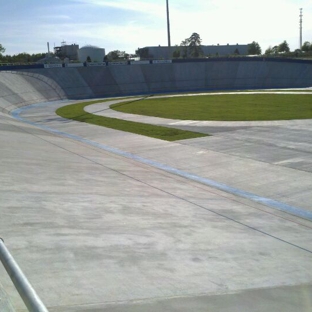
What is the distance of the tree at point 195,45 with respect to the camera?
403 feet

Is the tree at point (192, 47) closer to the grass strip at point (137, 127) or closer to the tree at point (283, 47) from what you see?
the tree at point (283, 47)

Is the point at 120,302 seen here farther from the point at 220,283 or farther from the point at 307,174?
the point at 307,174

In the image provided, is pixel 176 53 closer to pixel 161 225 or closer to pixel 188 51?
pixel 188 51

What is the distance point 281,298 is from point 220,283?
2.57 ft

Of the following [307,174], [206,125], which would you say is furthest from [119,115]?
[307,174]

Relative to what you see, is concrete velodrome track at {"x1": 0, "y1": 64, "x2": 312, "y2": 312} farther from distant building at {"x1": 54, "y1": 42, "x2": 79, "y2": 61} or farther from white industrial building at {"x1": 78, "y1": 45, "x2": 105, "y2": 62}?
Answer: distant building at {"x1": 54, "y1": 42, "x2": 79, "y2": 61}

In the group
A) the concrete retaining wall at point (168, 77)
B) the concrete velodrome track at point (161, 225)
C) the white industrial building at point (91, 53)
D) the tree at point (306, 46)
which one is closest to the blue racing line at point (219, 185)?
the concrete velodrome track at point (161, 225)

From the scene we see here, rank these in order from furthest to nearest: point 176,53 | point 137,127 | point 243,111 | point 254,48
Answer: point 254,48 < point 176,53 < point 243,111 < point 137,127

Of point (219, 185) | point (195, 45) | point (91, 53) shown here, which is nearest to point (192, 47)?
point (195, 45)

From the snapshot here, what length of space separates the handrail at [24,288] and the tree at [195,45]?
12163 cm

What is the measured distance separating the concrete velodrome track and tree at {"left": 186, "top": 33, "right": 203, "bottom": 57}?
108 metres

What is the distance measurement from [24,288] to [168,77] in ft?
206

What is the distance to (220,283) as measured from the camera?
232 inches

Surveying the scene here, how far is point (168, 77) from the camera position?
212ft
